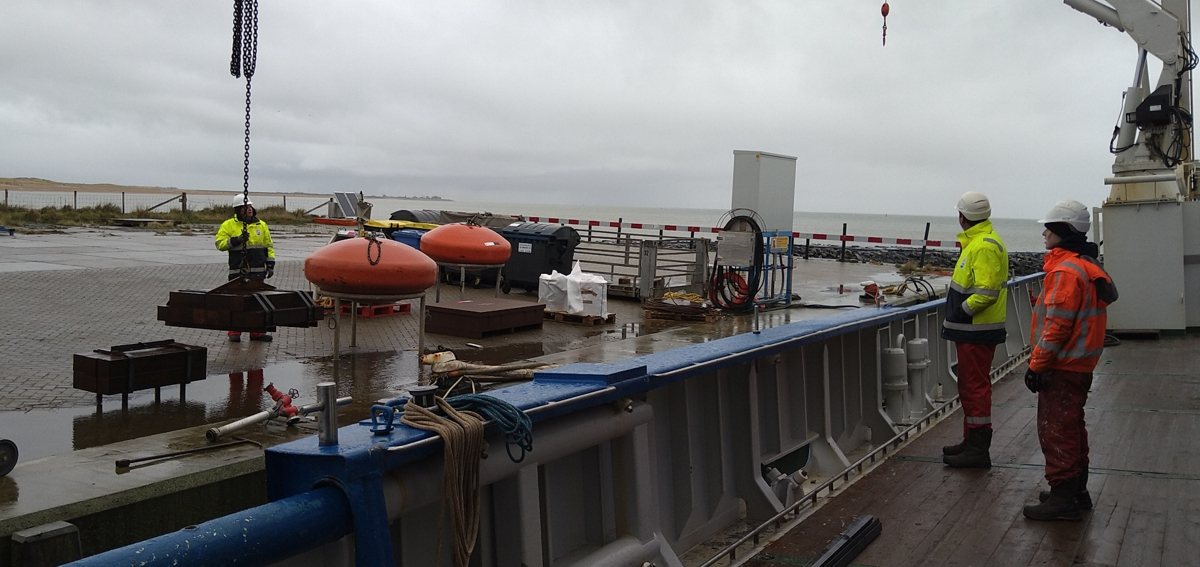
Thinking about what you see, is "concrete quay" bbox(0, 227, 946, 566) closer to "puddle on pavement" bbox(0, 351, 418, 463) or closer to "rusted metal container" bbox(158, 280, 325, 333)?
"puddle on pavement" bbox(0, 351, 418, 463)

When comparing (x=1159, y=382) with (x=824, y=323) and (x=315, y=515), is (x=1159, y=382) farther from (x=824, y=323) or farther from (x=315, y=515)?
(x=315, y=515)

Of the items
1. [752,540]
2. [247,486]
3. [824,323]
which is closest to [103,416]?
[247,486]

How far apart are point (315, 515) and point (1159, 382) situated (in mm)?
9330

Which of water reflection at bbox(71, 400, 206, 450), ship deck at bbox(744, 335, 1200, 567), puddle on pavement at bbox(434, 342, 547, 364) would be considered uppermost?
puddle on pavement at bbox(434, 342, 547, 364)

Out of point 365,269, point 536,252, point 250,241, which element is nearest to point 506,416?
point 365,269

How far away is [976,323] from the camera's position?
20.6 ft

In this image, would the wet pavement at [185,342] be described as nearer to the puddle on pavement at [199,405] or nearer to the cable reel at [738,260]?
the puddle on pavement at [199,405]

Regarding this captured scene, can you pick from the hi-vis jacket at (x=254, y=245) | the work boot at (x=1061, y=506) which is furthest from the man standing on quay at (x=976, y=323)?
the hi-vis jacket at (x=254, y=245)

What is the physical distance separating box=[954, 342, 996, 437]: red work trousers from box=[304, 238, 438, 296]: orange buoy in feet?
18.5

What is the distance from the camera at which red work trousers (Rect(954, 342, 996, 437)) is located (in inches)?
244

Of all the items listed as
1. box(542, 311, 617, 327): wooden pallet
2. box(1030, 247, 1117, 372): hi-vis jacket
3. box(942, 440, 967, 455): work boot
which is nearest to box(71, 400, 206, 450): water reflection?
box(942, 440, 967, 455): work boot

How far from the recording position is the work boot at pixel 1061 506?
5.03 meters

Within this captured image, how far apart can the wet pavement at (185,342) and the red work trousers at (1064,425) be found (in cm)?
467

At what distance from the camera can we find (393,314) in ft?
45.0
